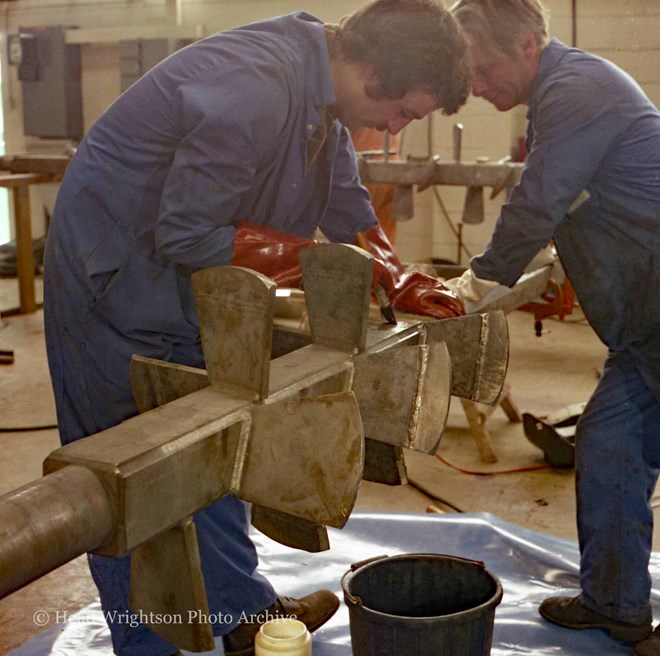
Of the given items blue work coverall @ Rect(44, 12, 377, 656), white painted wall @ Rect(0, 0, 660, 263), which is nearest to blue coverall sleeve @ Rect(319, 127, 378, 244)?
blue work coverall @ Rect(44, 12, 377, 656)

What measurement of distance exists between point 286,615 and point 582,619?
815mm

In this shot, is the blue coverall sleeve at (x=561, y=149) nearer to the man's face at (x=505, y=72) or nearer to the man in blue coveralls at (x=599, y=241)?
the man in blue coveralls at (x=599, y=241)

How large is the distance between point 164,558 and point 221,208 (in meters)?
0.71

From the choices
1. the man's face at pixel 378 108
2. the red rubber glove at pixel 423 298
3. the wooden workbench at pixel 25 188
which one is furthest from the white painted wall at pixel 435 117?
the man's face at pixel 378 108

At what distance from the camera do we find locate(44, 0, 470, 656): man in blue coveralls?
1.70 m

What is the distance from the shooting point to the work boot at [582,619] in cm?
241

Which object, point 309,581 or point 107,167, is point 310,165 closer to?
point 107,167

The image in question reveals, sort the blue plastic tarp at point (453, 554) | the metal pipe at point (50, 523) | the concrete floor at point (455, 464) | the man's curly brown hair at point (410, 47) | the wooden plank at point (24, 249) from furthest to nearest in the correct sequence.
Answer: the wooden plank at point (24, 249)
the concrete floor at point (455, 464)
the blue plastic tarp at point (453, 554)
the man's curly brown hair at point (410, 47)
the metal pipe at point (50, 523)

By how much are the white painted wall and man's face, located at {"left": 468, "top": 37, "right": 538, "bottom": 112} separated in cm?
261

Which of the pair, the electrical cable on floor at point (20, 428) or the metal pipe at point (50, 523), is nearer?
the metal pipe at point (50, 523)

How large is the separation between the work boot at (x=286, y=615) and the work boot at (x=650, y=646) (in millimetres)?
811

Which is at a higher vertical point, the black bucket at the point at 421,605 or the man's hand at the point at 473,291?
the man's hand at the point at 473,291

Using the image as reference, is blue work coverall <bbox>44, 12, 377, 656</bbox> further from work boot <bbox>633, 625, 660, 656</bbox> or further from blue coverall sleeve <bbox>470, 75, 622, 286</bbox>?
work boot <bbox>633, 625, 660, 656</bbox>

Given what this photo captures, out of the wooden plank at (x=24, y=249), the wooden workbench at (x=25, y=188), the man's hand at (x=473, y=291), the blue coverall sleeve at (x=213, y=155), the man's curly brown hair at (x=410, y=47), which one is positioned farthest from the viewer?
the wooden plank at (x=24, y=249)
